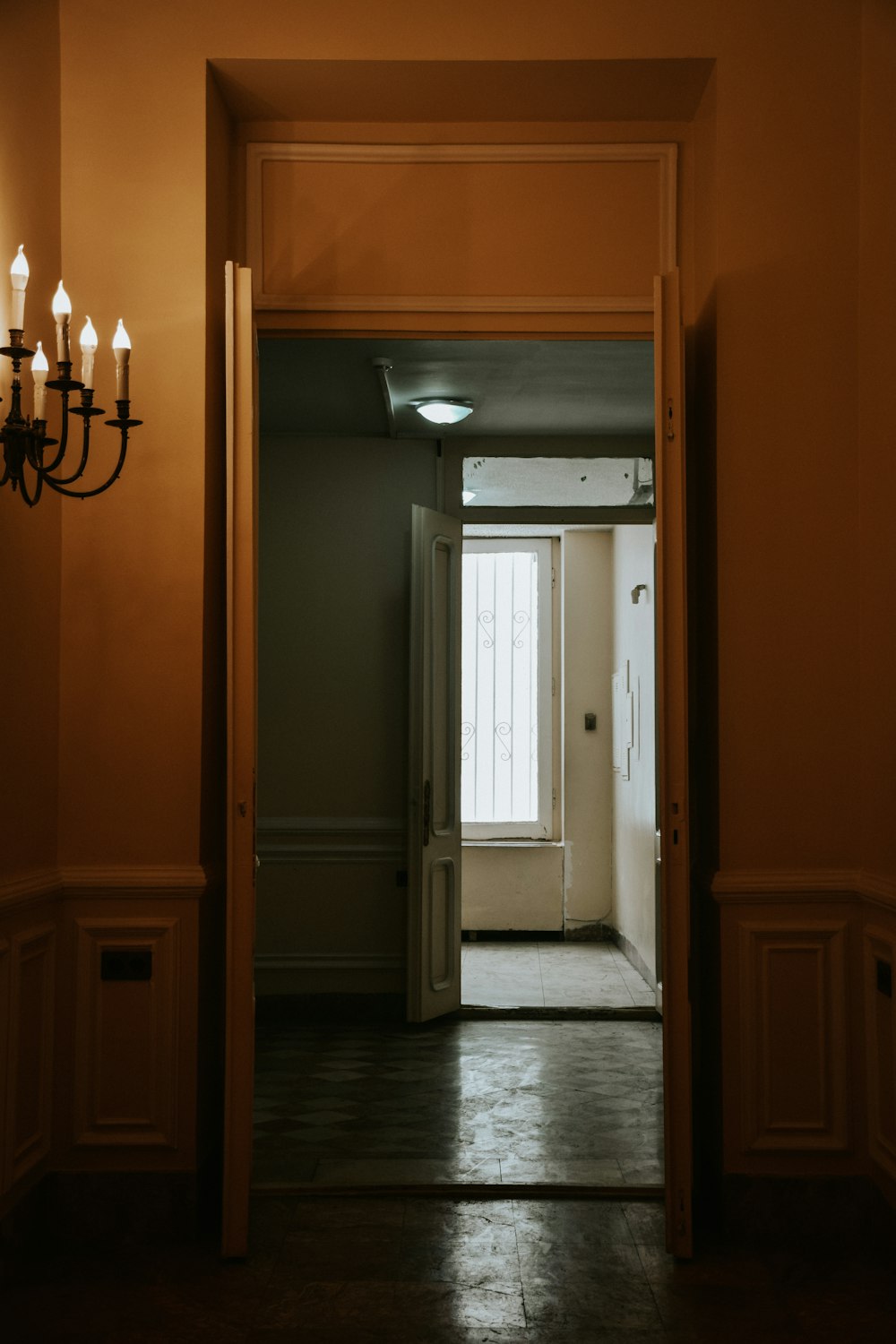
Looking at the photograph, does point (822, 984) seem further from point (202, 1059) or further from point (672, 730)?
point (202, 1059)

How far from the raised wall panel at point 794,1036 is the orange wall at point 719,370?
226mm

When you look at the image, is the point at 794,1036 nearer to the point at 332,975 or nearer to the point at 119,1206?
the point at 119,1206

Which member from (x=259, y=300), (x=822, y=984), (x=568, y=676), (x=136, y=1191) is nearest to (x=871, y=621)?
(x=822, y=984)

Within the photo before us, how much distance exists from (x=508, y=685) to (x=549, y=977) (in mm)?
2211

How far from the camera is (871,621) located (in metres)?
3.20

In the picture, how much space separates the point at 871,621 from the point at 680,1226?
1.66m

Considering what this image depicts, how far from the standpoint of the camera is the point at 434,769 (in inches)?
227

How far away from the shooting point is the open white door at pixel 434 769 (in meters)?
5.68

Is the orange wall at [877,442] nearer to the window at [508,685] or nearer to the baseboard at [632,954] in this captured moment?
the baseboard at [632,954]

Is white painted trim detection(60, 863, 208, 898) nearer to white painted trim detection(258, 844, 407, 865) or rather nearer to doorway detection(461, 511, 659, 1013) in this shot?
white painted trim detection(258, 844, 407, 865)

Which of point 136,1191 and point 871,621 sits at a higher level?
point 871,621

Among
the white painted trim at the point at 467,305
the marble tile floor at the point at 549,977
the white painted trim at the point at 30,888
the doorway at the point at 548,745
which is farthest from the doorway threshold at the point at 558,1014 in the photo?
the white painted trim at the point at 467,305

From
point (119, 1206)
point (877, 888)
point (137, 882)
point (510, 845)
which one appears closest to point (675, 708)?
point (877, 888)

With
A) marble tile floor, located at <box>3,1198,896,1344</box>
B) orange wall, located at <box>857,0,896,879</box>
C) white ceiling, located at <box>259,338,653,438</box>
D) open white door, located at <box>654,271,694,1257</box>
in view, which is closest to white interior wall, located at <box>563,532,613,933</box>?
white ceiling, located at <box>259,338,653,438</box>
